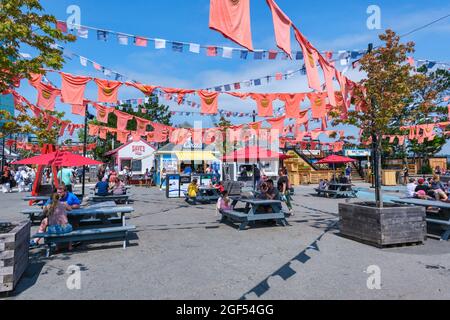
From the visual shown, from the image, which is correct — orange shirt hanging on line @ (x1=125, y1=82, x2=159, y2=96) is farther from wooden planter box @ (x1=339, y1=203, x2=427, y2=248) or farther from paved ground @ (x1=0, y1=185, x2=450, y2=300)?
wooden planter box @ (x1=339, y1=203, x2=427, y2=248)

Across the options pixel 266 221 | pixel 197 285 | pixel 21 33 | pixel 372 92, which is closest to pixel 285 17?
pixel 372 92

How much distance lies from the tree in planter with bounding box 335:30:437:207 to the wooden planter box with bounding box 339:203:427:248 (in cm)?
78

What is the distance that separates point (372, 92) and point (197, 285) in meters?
6.07

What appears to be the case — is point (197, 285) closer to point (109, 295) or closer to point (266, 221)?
point (109, 295)

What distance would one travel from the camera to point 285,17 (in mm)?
5559

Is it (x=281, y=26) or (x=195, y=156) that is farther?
(x=195, y=156)

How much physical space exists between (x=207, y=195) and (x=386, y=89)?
9306mm

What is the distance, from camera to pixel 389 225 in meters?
6.42

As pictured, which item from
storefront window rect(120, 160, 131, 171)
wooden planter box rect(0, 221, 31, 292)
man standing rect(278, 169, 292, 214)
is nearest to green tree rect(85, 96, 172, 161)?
storefront window rect(120, 160, 131, 171)

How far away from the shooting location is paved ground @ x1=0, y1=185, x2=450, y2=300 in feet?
13.8

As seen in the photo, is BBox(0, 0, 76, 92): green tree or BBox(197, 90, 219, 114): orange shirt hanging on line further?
BBox(197, 90, 219, 114): orange shirt hanging on line

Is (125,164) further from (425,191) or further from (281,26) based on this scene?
(281,26)

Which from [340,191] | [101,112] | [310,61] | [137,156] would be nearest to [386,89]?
[310,61]

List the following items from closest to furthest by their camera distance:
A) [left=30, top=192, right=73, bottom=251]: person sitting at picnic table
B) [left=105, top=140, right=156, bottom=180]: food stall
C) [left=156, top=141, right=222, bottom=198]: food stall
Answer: [left=30, top=192, right=73, bottom=251]: person sitting at picnic table
[left=156, top=141, right=222, bottom=198]: food stall
[left=105, top=140, right=156, bottom=180]: food stall
